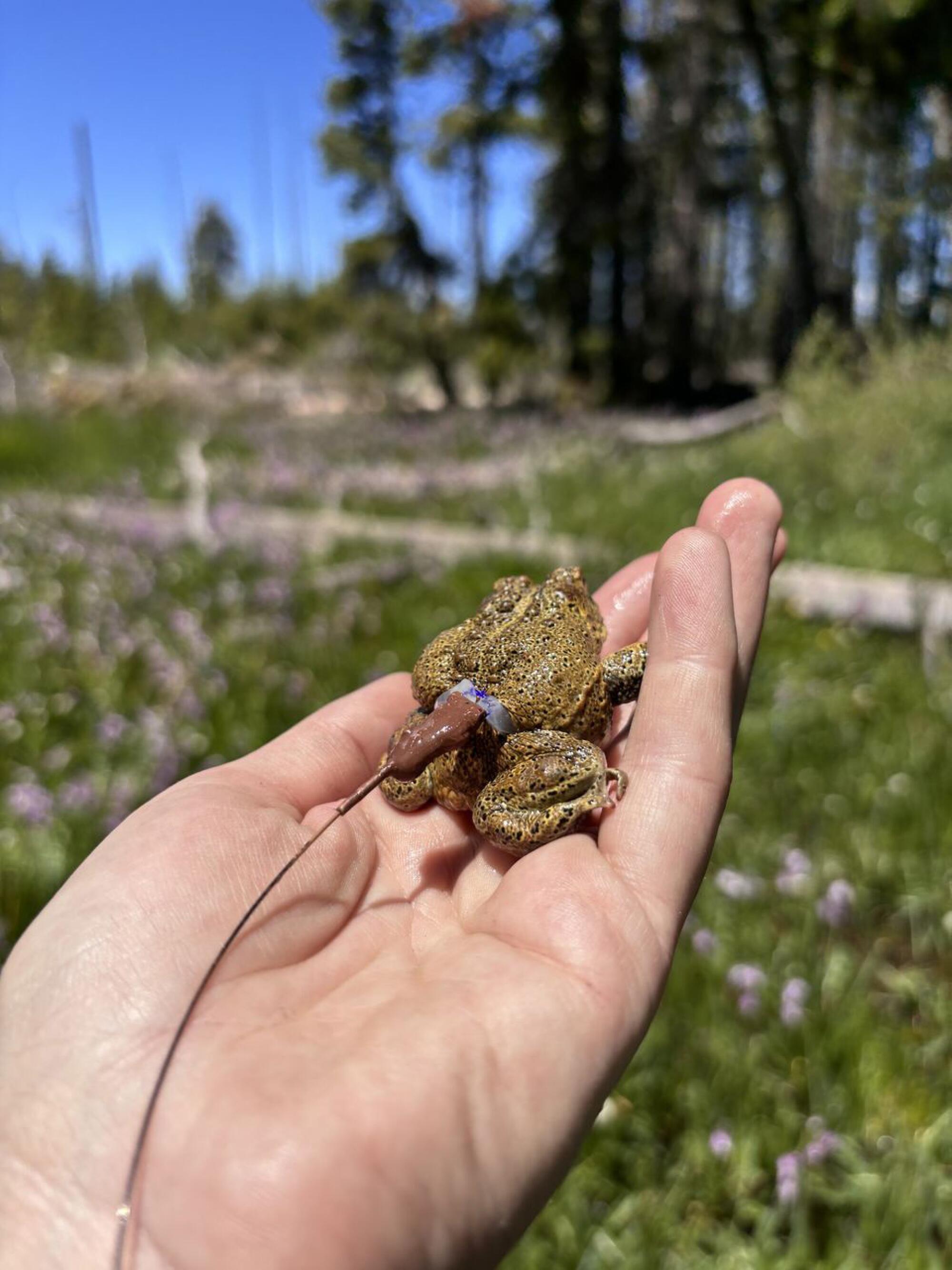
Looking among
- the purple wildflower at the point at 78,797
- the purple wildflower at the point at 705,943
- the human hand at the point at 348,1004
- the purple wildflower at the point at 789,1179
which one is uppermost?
the human hand at the point at 348,1004

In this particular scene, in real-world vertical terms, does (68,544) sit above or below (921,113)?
below

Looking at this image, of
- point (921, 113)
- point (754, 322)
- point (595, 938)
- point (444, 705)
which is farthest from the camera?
point (754, 322)

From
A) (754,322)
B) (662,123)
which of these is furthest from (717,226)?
(662,123)

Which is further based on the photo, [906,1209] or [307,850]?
[906,1209]

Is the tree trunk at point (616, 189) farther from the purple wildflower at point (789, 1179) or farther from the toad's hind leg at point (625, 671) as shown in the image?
the purple wildflower at point (789, 1179)

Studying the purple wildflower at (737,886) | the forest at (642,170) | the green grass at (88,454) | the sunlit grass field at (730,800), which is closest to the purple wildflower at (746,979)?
the sunlit grass field at (730,800)

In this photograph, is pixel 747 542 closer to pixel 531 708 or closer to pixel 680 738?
pixel 680 738

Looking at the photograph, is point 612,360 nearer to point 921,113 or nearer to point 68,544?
point 921,113
